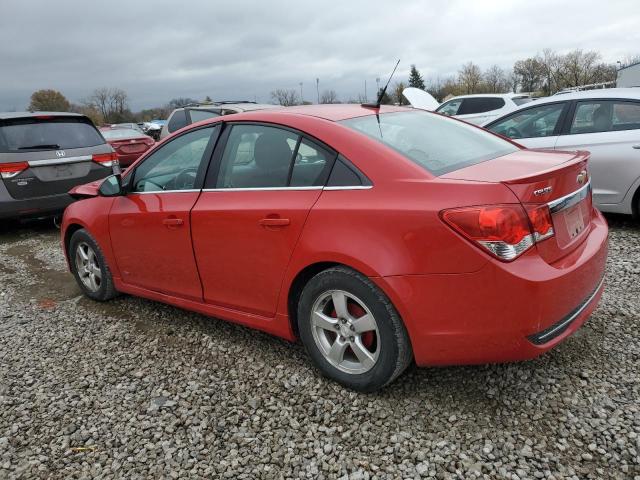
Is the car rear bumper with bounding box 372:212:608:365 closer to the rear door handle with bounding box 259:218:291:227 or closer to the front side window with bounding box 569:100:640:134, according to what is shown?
the rear door handle with bounding box 259:218:291:227

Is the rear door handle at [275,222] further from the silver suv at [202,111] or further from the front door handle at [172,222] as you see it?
the silver suv at [202,111]

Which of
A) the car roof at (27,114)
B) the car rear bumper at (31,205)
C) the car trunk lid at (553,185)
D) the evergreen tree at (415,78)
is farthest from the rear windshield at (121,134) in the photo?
the evergreen tree at (415,78)

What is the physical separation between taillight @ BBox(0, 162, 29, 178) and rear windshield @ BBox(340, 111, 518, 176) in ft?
18.2

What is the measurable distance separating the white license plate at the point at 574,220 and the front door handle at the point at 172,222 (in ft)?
7.46

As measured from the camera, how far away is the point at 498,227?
2.19 metres

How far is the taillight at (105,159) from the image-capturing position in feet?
24.5

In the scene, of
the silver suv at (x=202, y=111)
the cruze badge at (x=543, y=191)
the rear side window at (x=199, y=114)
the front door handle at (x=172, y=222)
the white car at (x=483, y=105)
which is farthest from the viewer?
the white car at (x=483, y=105)

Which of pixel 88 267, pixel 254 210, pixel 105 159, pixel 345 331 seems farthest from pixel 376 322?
pixel 105 159

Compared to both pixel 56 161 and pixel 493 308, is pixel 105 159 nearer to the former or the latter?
pixel 56 161

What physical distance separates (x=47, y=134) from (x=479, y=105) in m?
9.52

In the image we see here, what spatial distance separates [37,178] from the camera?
6859 millimetres

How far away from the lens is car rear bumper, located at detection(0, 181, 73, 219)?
6.68 metres

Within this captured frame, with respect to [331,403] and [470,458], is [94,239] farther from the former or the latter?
[470,458]

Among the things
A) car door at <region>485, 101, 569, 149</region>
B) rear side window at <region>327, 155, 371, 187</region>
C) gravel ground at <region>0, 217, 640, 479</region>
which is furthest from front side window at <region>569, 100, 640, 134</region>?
rear side window at <region>327, 155, 371, 187</region>
